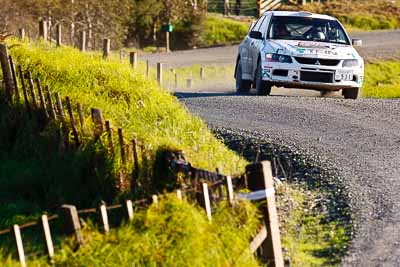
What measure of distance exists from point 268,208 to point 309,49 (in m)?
10.3

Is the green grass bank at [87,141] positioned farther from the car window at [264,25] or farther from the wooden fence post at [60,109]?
the car window at [264,25]

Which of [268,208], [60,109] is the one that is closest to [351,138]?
[60,109]

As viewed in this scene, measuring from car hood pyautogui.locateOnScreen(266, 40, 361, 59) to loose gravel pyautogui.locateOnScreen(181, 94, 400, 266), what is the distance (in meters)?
0.82

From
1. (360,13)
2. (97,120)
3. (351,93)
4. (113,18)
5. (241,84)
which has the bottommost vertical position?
(360,13)

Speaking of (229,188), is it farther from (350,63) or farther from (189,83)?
(189,83)

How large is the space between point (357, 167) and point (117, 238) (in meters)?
4.61

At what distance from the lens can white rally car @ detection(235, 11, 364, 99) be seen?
17266mm

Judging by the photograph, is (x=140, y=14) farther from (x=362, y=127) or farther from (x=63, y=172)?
(x=63, y=172)

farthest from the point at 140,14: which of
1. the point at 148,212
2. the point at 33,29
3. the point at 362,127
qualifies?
the point at 148,212

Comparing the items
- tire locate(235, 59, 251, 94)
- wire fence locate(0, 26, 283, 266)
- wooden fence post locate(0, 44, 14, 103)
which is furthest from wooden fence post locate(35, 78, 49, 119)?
tire locate(235, 59, 251, 94)

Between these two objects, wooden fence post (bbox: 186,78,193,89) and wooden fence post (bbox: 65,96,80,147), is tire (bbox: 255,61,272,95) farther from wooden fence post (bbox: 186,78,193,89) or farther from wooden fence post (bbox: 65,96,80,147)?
wooden fence post (bbox: 186,78,193,89)

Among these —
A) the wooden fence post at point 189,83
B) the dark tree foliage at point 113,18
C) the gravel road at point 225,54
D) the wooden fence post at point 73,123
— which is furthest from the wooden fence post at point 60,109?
the gravel road at point 225,54

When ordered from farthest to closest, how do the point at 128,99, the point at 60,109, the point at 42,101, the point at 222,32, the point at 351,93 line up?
the point at 222,32, the point at 351,93, the point at 128,99, the point at 42,101, the point at 60,109

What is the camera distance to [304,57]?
17.2 metres
